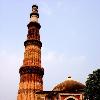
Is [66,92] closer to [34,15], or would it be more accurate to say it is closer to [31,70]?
[31,70]

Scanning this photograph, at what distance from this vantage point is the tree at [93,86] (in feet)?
63.9

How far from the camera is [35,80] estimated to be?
97.9 feet

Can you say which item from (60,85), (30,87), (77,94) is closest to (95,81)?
(77,94)

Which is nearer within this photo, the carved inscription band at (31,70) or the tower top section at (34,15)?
the carved inscription band at (31,70)

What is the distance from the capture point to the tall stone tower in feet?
97.1

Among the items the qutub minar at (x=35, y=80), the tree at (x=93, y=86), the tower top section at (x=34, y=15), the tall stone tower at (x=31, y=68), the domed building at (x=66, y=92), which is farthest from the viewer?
the tower top section at (x=34, y=15)

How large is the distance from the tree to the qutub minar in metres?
6.23

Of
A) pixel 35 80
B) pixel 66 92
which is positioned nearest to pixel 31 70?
pixel 35 80

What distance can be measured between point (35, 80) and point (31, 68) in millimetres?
1360

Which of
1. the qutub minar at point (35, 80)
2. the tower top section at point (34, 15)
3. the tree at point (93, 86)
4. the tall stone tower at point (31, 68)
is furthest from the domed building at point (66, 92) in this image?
the tower top section at point (34, 15)

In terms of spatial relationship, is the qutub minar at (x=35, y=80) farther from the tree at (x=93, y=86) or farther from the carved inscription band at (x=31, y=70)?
the tree at (x=93, y=86)

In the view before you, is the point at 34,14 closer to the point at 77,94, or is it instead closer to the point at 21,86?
the point at 21,86

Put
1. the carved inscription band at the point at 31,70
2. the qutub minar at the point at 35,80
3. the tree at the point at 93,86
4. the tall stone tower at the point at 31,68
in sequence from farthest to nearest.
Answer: the carved inscription band at the point at 31,70, the tall stone tower at the point at 31,68, the qutub minar at the point at 35,80, the tree at the point at 93,86

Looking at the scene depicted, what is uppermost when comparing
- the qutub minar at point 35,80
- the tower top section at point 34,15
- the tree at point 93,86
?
the tower top section at point 34,15
